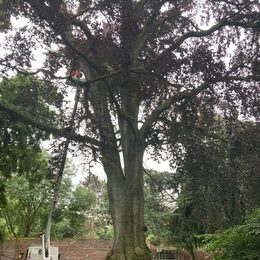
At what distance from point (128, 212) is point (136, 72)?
346cm

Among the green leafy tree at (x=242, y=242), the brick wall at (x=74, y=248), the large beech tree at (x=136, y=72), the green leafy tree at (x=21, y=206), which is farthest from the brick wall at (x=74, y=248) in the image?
the green leafy tree at (x=242, y=242)

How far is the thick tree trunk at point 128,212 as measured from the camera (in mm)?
10664

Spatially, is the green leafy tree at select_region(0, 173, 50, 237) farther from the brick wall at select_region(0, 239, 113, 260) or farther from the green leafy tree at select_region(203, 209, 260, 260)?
the green leafy tree at select_region(203, 209, 260, 260)

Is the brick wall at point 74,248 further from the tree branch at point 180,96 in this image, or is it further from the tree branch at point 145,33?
the tree branch at point 145,33

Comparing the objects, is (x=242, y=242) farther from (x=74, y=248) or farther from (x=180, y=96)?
(x=74, y=248)

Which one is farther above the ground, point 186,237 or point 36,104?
point 36,104

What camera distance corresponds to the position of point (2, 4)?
11156 mm

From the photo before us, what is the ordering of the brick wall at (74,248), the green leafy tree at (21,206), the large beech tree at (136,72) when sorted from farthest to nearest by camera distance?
the green leafy tree at (21,206) < the brick wall at (74,248) < the large beech tree at (136,72)

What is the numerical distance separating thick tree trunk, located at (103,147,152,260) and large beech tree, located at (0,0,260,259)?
2cm

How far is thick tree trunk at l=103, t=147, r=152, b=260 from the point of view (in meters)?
10.7

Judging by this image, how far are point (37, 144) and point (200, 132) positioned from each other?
15.7 ft

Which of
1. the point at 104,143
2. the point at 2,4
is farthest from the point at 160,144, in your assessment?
the point at 2,4

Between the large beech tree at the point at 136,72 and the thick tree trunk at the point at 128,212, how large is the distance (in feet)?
0.08

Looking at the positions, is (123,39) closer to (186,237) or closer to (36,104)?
(36,104)
